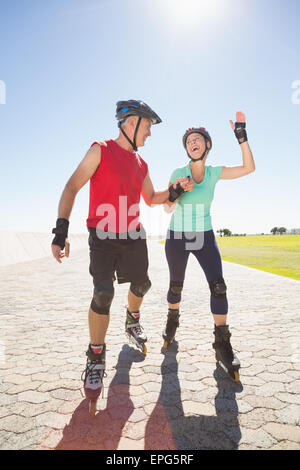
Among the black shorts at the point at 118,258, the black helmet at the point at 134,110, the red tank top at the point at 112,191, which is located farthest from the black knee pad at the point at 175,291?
the black helmet at the point at 134,110

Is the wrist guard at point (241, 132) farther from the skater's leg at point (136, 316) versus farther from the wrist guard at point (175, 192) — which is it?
the skater's leg at point (136, 316)

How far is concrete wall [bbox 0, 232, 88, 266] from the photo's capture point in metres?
15.4

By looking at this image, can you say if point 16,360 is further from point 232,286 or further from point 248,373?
point 232,286

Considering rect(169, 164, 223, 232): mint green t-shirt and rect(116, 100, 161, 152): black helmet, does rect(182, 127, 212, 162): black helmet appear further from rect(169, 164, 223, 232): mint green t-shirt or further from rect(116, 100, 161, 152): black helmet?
rect(116, 100, 161, 152): black helmet

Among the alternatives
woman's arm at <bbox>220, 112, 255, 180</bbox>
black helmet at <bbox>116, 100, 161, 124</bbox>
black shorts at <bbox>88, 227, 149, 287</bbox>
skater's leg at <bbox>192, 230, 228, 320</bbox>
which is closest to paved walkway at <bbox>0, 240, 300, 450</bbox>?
skater's leg at <bbox>192, 230, 228, 320</bbox>

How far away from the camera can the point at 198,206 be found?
3.38 metres

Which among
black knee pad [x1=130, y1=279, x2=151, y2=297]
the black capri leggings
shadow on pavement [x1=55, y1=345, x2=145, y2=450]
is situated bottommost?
shadow on pavement [x1=55, y1=345, x2=145, y2=450]

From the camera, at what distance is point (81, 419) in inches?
85.7

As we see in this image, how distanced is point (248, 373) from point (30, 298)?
18.3 feet

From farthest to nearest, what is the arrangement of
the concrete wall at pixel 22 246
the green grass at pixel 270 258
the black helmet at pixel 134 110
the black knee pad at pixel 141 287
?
the concrete wall at pixel 22 246, the green grass at pixel 270 258, the black knee pad at pixel 141 287, the black helmet at pixel 134 110

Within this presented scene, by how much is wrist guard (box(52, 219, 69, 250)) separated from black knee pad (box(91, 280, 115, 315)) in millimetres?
530

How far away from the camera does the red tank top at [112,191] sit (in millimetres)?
2793

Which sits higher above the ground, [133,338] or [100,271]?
[100,271]

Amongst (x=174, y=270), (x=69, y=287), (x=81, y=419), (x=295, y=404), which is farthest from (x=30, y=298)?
(x=295, y=404)
